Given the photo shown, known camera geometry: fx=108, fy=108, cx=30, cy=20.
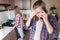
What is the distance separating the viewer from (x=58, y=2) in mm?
4707

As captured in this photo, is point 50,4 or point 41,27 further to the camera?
point 50,4

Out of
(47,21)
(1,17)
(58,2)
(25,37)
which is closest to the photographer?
(47,21)

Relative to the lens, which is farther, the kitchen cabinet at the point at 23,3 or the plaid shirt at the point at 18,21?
the kitchen cabinet at the point at 23,3

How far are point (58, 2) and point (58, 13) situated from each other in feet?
1.57

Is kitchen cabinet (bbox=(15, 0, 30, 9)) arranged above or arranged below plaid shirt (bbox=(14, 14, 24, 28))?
above

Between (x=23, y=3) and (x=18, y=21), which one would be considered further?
→ (x=23, y=3)

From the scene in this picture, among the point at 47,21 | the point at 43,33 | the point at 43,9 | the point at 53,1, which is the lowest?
the point at 43,33

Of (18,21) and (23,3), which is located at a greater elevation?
(23,3)

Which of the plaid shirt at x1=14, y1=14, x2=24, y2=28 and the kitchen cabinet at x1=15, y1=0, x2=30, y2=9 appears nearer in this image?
the plaid shirt at x1=14, y1=14, x2=24, y2=28

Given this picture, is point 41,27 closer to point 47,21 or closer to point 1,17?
point 47,21

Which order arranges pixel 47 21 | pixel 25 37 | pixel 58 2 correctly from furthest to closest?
pixel 58 2, pixel 25 37, pixel 47 21

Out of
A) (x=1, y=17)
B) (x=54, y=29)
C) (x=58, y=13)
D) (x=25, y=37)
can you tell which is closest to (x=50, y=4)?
(x=58, y=13)

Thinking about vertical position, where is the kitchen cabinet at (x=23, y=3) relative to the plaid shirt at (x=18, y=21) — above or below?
above

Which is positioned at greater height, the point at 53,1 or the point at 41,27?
the point at 53,1
